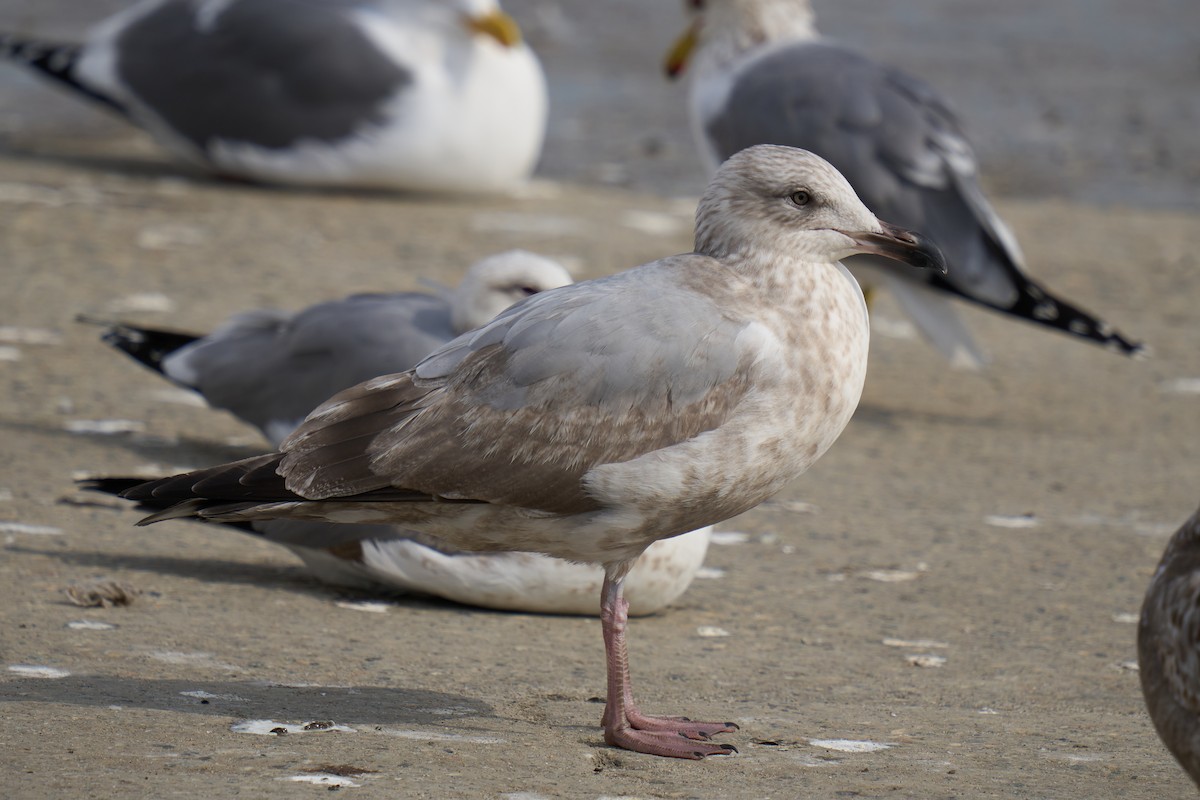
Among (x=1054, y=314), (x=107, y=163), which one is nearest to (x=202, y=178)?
(x=107, y=163)

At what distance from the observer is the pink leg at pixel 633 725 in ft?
11.4

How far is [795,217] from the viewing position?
3684 mm

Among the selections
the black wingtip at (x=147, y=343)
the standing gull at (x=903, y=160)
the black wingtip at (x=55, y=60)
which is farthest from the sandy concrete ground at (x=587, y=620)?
the black wingtip at (x=55, y=60)

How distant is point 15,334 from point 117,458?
1.45 m

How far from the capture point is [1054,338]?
7.97 m

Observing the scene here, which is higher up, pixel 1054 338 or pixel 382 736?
pixel 382 736

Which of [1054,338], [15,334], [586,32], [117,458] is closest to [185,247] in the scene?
[15,334]

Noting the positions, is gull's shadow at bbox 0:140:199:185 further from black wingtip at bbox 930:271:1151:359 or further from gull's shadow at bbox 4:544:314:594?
gull's shadow at bbox 4:544:314:594

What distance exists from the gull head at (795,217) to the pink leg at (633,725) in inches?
32.7

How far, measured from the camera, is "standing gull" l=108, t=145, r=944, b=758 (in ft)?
11.4

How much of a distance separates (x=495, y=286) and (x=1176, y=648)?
96.3 inches

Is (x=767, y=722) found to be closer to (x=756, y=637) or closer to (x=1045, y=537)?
(x=756, y=637)

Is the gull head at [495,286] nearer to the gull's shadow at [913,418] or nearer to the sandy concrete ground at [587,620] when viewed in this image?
the sandy concrete ground at [587,620]

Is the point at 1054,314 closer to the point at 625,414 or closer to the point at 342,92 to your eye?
the point at 625,414
